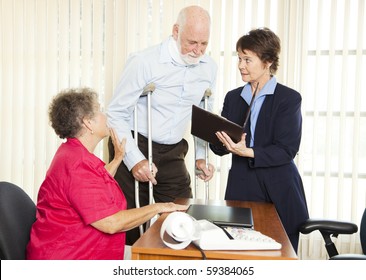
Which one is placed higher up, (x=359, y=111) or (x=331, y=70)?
(x=331, y=70)

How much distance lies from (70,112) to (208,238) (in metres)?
0.77

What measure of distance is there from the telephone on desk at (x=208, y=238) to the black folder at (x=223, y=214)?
198 mm

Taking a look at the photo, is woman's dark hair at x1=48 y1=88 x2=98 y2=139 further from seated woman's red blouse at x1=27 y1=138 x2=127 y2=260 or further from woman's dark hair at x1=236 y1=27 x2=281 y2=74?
woman's dark hair at x1=236 y1=27 x2=281 y2=74

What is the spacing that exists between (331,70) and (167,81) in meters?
1.48

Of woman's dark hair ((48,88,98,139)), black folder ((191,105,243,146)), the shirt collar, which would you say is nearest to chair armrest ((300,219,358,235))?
black folder ((191,105,243,146))

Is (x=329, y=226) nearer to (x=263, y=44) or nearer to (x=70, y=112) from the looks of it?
(x=263, y=44)

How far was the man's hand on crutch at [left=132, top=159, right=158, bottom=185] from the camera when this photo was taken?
229 centimetres

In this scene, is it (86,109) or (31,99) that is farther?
(31,99)

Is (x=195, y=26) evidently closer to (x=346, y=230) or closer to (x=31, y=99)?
(x=346, y=230)

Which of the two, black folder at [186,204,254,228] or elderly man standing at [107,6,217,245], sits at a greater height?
elderly man standing at [107,6,217,245]

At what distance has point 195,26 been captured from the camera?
2268 mm

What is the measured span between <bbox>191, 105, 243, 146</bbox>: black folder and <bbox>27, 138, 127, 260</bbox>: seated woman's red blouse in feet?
1.82

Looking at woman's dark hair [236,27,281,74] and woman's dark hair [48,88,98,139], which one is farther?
woman's dark hair [236,27,281,74]
